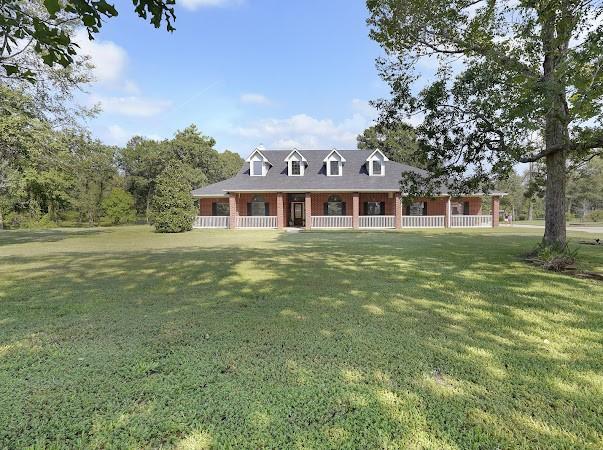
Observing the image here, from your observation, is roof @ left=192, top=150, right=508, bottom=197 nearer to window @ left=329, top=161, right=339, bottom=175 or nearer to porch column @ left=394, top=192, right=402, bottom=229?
window @ left=329, top=161, right=339, bottom=175

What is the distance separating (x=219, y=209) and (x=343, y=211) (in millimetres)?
9913

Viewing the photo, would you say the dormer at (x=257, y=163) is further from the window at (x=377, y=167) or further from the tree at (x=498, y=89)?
the tree at (x=498, y=89)

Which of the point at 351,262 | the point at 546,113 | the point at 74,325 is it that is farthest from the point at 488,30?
the point at 74,325

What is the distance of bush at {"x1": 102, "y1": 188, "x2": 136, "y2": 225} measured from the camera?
4162 centimetres

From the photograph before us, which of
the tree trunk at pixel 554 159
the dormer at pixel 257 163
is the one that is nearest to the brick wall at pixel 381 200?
the dormer at pixel 257 163

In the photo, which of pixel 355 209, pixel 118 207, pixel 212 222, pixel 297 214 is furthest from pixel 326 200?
pixel 118 207

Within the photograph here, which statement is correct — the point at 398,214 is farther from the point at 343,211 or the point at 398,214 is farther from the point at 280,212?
the point at 280,212

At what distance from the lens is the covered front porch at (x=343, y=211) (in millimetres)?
25578

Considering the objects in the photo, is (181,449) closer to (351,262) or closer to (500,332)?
(500,332)

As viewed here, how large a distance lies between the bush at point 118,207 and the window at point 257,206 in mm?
23007

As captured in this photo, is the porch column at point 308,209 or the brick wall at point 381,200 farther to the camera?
the brick wall at point 381,200

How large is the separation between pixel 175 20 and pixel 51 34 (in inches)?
44.4

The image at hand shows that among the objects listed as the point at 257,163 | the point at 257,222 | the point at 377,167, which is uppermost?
the point at 257,163

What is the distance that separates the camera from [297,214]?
28.5 metres
